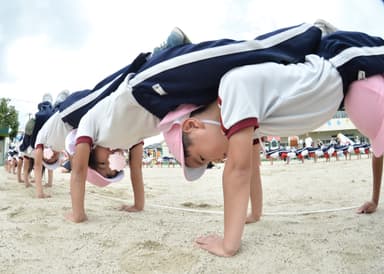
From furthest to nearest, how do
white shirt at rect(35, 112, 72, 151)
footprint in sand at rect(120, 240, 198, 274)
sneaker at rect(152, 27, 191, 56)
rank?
white shirt at rect(35, 112, 72, 151) < sneaker at rect(152, 27, 191, 56) < footprint in sand at rect(120, 240, 198, 274)

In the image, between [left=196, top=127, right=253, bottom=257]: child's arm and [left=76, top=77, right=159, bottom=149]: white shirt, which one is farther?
[left=76, top=77, right=159, bottom=149]: white shirt

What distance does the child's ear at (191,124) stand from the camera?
4.12 ft

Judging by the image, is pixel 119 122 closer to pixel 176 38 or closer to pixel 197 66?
pixel 176 38

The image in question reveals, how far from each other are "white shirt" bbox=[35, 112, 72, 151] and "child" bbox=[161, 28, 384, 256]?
5.29ft

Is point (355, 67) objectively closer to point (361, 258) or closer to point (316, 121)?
point (316, 121)

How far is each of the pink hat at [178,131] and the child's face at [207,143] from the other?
4 centimetres

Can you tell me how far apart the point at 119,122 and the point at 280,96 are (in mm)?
885

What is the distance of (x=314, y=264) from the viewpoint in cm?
99

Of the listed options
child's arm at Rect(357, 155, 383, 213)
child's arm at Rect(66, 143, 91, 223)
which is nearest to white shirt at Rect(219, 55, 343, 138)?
child's arm at Rect(357, 155, 383, 213)

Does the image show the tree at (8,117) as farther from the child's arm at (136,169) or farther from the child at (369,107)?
the child at (369,107)

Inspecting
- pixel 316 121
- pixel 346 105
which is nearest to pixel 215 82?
pixel 316 121

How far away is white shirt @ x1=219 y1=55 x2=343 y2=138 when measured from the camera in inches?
42.4

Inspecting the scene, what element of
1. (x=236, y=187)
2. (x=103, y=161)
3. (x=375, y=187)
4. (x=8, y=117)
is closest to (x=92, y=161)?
(x=103, y=161)

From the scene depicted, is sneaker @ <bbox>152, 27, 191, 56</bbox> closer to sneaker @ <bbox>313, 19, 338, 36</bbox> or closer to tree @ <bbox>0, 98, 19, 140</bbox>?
sneaker @ <bbox>313, 19, 338, 36</bbox>
